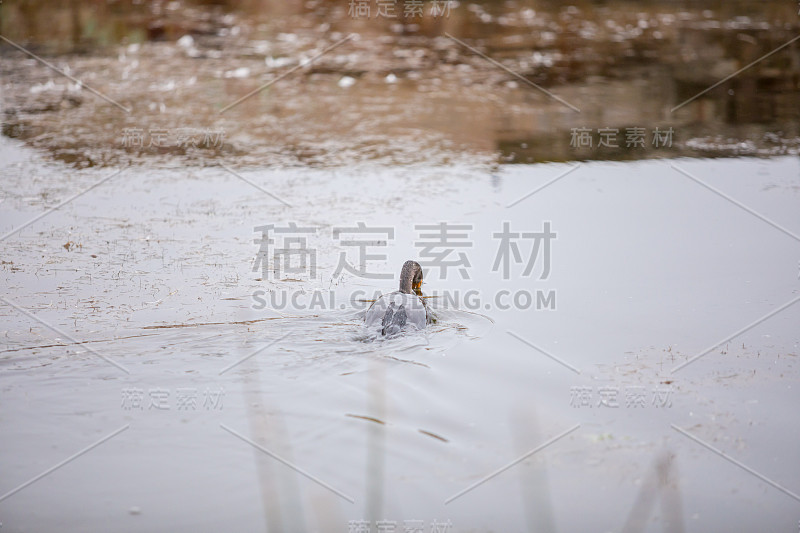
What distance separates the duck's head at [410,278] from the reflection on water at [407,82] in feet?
12.6

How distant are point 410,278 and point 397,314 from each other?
1.76 feet

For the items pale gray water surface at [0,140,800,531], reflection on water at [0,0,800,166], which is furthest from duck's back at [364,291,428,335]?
reflection on water at [0,0,800,166]

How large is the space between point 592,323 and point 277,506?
10.9ft

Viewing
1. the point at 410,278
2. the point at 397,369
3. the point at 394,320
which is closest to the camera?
the point at 397,369

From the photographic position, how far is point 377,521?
425cm

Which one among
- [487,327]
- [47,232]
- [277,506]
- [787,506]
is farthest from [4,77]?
[787,506]

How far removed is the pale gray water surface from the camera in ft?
14.7

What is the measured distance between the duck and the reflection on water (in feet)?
13.8

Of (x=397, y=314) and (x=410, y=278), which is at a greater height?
(x=410, y=278)

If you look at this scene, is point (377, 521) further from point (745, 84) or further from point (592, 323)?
point (745, 84)

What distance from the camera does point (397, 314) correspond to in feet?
21.6

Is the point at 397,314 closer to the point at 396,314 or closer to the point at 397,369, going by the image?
the point at 396,314

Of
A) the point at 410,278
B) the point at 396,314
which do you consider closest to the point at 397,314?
the point at 396,314

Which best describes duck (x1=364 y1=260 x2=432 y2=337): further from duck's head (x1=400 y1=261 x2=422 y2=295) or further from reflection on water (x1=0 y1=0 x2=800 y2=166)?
reflection on water (x1=0 y1=0 x2=800 y2=166)
